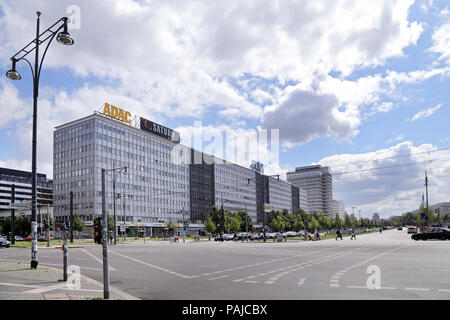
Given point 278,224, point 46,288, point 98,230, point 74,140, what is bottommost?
point 278,224

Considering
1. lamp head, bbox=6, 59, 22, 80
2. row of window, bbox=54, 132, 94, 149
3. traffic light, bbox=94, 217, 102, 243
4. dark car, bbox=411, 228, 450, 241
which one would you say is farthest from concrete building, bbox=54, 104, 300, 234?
traffic light, bbox=94, 217, 102, 243

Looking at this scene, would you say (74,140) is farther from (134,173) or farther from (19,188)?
(19,188)

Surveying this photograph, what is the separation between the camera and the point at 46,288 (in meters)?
11.6

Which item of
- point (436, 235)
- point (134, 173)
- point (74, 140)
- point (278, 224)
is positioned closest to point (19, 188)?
point (74, 140)

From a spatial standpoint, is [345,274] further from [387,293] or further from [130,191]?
[130,191]

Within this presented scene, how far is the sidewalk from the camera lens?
10.1 metres

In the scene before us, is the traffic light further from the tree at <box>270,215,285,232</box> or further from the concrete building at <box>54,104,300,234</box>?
the tree at <box>270,215,285,232</box>

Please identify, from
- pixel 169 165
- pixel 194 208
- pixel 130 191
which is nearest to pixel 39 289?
pixel 130 191

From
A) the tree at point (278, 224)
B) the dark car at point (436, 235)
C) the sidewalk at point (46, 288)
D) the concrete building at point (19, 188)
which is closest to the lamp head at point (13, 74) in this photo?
the sidewalk at point (46, 288)

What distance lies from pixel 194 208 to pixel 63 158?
49622mm

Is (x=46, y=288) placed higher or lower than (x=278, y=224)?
higher

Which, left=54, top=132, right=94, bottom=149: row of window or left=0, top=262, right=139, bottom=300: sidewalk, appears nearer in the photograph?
left=0, top=262, right=139, bottom=300: sidewalk

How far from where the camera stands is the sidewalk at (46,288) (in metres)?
10.1

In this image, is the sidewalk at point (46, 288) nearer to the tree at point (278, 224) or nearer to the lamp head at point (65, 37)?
the lamp head at point (65, 37)
